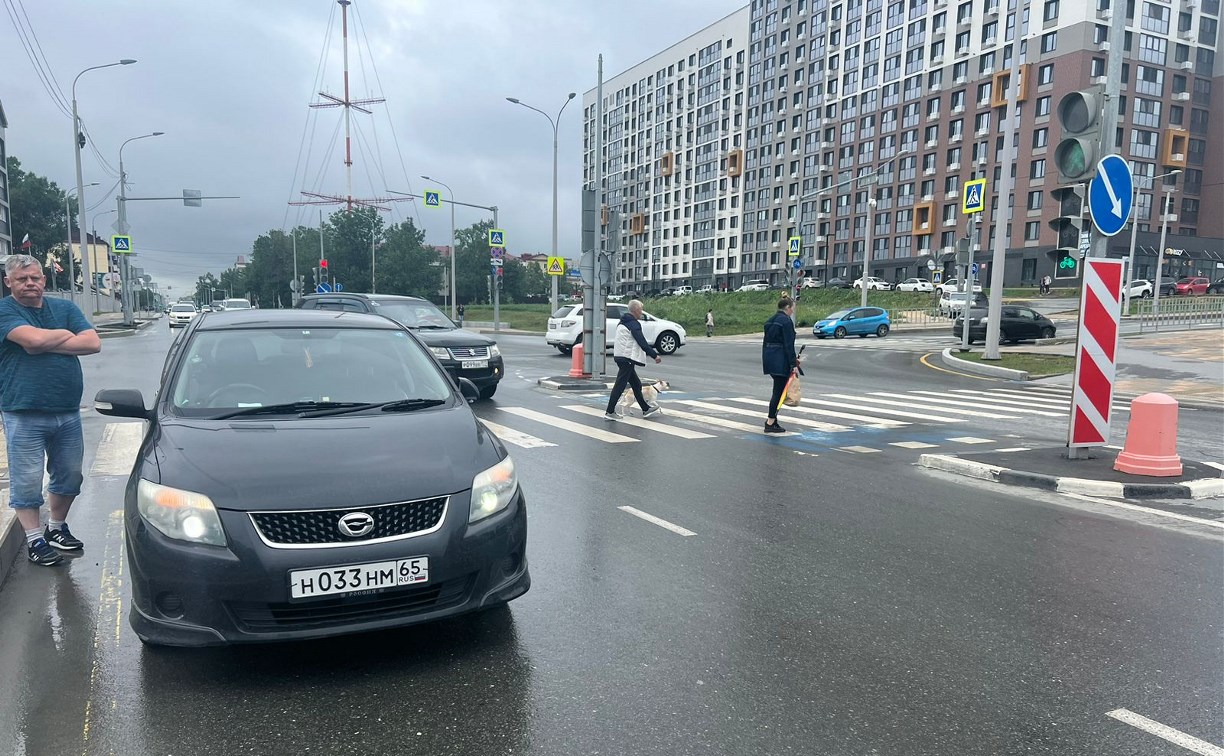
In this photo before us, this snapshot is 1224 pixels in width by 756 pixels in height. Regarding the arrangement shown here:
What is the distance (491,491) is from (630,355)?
7.68 meters

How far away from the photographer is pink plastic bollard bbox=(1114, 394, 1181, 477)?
292 inches

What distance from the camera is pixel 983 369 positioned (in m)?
21.0

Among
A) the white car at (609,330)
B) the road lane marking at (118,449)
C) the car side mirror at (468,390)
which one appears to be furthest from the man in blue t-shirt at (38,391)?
the white car at (609,330)

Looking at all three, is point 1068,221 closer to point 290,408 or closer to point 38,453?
point 290,408

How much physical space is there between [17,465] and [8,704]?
1952 mm

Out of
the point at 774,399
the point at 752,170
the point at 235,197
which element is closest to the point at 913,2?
the point at 752,170

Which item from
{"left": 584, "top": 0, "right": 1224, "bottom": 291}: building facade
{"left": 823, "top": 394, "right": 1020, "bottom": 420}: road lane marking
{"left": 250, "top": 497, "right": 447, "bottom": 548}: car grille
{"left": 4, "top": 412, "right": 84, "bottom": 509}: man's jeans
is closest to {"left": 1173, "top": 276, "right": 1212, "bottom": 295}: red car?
{"left": 584, "top": 0, "right": 1224, "bottom": 291}: building facade

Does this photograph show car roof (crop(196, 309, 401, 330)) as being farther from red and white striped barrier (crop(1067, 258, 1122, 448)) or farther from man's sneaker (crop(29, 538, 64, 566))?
red and white striped barrier (crop(1067, 258, 1122, 448))

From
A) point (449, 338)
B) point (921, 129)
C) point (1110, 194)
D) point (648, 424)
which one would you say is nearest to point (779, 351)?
point (648, 424)

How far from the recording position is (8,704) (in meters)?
3.18

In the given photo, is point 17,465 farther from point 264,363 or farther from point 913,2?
point 913,2

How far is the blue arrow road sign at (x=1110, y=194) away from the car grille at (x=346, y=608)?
7412mm

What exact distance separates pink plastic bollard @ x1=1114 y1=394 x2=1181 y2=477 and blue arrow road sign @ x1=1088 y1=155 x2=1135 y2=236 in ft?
5.82

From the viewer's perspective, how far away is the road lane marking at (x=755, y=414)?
35.9ft
